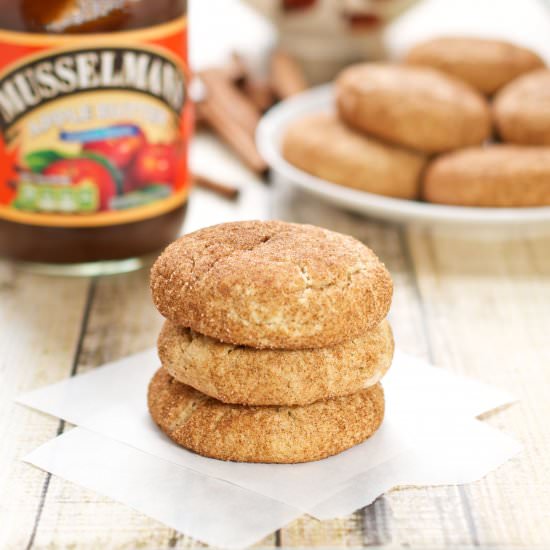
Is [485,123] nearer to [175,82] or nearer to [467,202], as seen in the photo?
[467,202]

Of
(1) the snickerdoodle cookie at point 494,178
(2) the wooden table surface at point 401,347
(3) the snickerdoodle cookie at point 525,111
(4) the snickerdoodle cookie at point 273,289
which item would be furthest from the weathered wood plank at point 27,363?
(3) the snickerdoodle cookie at point 525,111

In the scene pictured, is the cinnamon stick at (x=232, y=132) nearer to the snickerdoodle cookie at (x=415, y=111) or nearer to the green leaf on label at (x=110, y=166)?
the snickerdoodle cookie at (x=415, y=111)

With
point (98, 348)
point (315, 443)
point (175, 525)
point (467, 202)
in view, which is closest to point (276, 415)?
point (315, 443)

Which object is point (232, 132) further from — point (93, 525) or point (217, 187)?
point (93, 525)

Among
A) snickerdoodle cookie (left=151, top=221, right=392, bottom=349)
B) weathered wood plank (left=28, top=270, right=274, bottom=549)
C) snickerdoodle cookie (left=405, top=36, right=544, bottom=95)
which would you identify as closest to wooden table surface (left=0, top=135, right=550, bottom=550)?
weathered wood plank (left=28, top=270, right=274, bottom=549)

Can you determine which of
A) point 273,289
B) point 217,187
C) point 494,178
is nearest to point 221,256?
point 273,289
